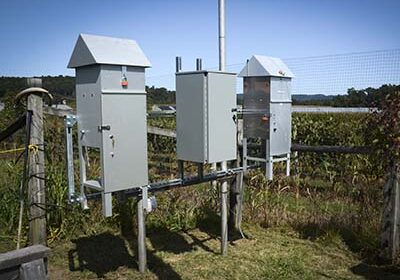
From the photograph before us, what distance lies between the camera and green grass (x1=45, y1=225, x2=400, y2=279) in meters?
3.88

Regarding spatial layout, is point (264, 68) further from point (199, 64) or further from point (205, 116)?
point (205, 116)

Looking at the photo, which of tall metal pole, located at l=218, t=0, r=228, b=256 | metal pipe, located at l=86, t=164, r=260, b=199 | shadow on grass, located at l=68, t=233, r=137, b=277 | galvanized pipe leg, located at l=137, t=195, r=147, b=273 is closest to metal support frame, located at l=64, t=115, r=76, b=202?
metal pipe, located at l=86, t=164, r=260, b=199

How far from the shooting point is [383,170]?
429 cm

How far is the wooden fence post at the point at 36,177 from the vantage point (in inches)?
154

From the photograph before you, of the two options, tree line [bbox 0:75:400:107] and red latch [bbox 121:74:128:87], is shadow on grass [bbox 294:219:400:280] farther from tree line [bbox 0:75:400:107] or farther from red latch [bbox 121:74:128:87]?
red latch [bbox 121:74:128:87]

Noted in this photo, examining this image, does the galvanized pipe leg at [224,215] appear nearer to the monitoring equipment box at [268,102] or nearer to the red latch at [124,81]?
the monitoring equipment box at [268,102]

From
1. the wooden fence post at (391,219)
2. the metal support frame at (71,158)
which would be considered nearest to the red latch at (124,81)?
the metal support frame at (71,158)

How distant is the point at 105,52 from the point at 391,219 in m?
3.41

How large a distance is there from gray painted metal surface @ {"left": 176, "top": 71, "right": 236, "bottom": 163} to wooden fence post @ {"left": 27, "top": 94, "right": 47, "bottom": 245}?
57.6 inches

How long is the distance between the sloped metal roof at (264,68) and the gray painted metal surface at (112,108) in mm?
1472

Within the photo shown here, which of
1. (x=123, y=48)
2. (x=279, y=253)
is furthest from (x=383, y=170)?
(x=123, y=48)

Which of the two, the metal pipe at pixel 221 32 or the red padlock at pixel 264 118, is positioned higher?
the metal pipe at pixel 221 32

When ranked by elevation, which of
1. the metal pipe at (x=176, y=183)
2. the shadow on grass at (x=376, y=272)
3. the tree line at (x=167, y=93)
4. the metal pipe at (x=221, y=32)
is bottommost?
the shadow on grass at (x=376, y=272)

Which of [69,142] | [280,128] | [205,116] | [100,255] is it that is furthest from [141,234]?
[280,128]
